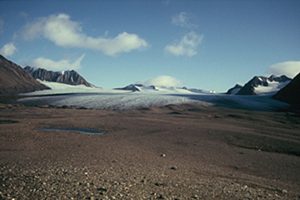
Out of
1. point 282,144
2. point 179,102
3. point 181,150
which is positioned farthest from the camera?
point 179,102

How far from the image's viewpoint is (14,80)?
535ft

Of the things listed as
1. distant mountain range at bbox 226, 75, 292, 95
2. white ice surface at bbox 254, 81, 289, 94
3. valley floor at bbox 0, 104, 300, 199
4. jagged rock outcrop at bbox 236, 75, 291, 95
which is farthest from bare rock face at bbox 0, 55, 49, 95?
valley floor at bbox 0, 104, 300, 199

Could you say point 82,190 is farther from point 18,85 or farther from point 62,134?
point 18,85

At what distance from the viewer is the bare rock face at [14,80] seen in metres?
149

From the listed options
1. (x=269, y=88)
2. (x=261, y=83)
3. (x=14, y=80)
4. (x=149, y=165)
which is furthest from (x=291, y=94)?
(x=14, y=80)

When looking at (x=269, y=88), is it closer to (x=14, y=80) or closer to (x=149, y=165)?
(x=14, y=80)

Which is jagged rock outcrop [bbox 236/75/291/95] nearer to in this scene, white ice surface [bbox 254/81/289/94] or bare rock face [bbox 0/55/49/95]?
white ice surface [bbox 254/81/289/94]

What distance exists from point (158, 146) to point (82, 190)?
1305cm

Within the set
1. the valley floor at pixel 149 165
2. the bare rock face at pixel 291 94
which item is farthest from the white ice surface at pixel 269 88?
the valley floor at pixel 149 165

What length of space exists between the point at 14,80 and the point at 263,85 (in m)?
126

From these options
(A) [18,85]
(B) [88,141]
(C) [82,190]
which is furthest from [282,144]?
(A) [18,85]

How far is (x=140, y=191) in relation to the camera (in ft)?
34.9

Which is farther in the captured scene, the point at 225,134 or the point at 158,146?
the point at 225,134

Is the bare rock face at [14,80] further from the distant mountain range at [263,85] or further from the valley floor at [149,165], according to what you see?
the valley floor at [149,165]
